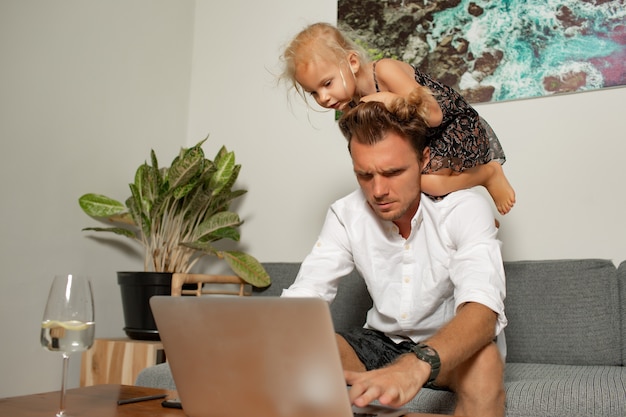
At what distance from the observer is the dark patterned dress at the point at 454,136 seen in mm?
1874

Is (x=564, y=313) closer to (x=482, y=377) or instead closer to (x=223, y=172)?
(x=482, y=377)

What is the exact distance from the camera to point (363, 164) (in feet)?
5.66

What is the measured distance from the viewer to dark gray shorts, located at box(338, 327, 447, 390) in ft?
5.90

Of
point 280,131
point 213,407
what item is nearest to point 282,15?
point 280,131

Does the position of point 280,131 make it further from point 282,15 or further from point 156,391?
point 156,391

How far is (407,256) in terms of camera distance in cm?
182

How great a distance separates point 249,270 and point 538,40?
1480 mm

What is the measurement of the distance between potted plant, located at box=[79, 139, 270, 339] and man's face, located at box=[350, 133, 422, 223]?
41.1 inches

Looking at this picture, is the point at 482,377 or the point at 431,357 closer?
the point at 431,357

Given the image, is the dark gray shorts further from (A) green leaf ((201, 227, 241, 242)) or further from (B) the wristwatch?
(A) green leaf ((201, 227, 241, 242))

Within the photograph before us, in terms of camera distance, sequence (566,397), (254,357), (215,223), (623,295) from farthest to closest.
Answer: (215,223), (623,295), (566,397), (254,357)

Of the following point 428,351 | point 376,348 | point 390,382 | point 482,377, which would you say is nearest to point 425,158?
point 376,348

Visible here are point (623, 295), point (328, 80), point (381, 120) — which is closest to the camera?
point (381, 120)

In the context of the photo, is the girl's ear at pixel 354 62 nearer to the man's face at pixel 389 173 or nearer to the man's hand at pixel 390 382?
the man's face at pixel 389 173
